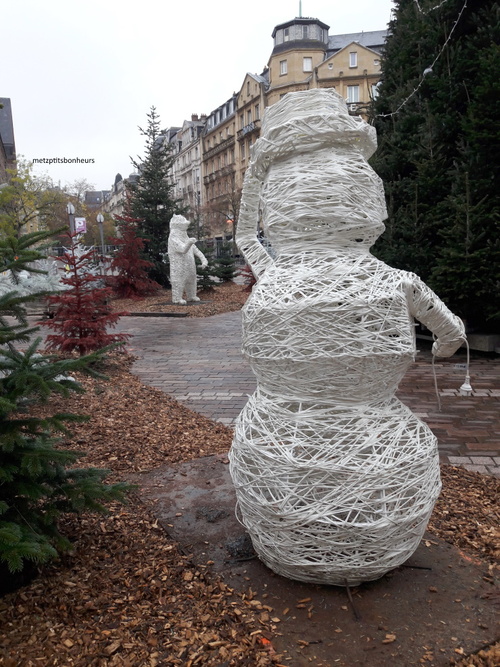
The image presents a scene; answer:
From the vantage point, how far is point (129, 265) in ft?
54.0

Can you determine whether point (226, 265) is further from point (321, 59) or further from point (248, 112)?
point (248, 112)

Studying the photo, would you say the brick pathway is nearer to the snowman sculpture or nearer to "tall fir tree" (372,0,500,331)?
"tall fir tree" (372,0,500,331)

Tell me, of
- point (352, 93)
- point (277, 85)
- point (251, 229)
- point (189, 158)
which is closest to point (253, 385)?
point (251, 229)

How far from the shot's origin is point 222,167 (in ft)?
Result: 161

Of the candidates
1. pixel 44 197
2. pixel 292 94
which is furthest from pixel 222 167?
pixel 292 94

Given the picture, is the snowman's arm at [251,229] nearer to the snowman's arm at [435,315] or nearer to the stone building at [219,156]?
the snowman's arm at [435,315]

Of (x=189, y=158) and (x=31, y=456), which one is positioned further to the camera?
(x=189, y=158)

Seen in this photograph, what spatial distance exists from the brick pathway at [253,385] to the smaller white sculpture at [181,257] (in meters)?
3.99

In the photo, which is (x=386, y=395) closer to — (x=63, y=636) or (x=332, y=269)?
(x=332, y=269)

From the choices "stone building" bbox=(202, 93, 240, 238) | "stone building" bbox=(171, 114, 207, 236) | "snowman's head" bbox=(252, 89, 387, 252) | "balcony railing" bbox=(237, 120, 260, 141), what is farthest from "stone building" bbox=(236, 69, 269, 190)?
"snowman's head" bbox=(252, 89, 387, 252)

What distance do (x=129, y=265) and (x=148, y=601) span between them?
15062 millimetres

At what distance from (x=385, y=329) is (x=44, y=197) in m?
28.1

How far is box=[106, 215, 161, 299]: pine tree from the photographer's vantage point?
1616 centimetres

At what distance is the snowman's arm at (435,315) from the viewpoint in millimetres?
2240
